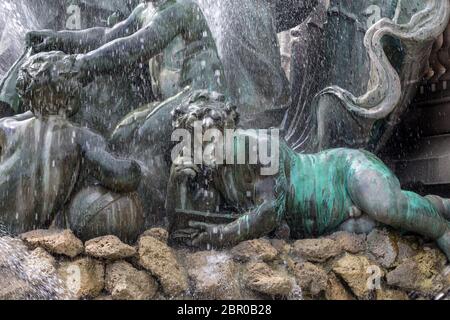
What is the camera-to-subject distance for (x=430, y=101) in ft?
20.3

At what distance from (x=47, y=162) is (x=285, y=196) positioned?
1190 mm

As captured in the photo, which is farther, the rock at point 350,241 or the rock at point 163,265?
the rock at point 350,241

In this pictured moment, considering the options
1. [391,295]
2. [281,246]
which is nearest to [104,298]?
[281,246]

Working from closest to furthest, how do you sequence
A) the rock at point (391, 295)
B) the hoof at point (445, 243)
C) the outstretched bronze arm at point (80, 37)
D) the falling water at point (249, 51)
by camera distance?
the rock at point (391, 295), the hoof at point (445, 243), the outstretched bronze arm at point (80, 37), the falling water at point (249, 51)

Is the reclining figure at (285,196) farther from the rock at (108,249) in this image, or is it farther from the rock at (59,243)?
the rock at (59,243)

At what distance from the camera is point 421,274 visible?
186 inches

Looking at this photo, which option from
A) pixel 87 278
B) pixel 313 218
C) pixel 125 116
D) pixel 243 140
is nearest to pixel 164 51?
pixel 125 116

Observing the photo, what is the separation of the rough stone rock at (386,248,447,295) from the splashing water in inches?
62.5

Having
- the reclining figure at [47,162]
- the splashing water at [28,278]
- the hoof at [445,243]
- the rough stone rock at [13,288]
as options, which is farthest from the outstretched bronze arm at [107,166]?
the hoof at [445,243]

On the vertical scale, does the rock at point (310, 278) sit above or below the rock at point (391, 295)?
above

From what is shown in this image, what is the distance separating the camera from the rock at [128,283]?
421 centimetres

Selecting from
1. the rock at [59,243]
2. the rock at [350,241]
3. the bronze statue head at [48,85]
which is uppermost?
the bronze statue head at [48,85]

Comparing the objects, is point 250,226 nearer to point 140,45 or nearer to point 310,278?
point 310,278

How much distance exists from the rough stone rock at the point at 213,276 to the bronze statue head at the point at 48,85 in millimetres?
961
